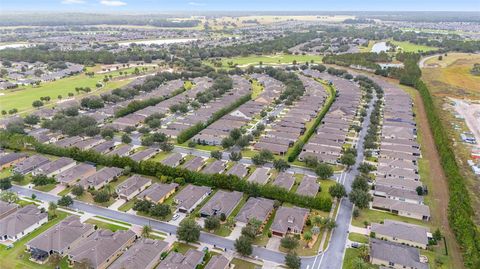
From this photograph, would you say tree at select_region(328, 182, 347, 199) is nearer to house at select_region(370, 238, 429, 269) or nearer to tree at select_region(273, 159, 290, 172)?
tree at select_region(273, 159, 290, 172)

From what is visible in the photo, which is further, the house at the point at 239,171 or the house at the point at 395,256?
the house at the point at 239,171

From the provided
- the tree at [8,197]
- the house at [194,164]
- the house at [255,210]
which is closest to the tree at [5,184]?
the tree at [8,197]

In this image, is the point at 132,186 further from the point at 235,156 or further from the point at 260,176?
the point at 260,176

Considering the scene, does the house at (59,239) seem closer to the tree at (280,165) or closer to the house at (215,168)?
the house at (215,168)

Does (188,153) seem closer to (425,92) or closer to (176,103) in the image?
(176,103)

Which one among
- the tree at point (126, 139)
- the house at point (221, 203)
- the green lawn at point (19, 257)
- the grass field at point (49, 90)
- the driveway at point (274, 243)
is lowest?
the driveway at point (274, 243)

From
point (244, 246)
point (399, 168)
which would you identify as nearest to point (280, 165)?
point (399, 168)
